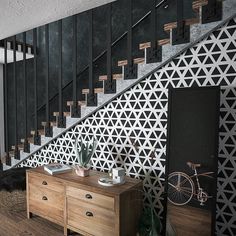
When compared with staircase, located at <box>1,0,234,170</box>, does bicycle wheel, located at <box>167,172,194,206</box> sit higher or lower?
lower

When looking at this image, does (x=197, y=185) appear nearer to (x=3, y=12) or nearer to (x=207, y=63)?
(x=207, y=63)

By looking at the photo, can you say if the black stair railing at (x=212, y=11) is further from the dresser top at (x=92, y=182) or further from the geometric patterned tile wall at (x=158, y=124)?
the dresser top at (x=92, y=182)

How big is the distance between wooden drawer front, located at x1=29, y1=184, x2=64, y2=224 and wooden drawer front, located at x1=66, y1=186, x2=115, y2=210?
0.19 metres

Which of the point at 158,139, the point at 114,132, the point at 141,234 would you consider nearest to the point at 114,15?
the point at 114,132

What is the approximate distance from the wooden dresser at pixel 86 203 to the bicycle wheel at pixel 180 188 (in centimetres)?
37

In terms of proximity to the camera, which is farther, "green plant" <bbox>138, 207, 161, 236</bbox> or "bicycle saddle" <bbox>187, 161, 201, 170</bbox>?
"green plant" <bbox>138, 207, 161, 236</bbox>

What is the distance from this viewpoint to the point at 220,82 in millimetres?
2174

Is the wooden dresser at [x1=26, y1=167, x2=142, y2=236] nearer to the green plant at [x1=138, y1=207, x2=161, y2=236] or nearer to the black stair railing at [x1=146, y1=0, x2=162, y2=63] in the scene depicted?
the green plant at [x1=138, y1=207, x2=161, y2=236]

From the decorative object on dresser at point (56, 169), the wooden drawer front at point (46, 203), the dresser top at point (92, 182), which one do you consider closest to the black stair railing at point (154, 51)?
the dresser top at point (92, 182)

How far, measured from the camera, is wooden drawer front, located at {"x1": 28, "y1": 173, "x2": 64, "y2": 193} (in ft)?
8.66

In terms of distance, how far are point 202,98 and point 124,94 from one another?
1014mm

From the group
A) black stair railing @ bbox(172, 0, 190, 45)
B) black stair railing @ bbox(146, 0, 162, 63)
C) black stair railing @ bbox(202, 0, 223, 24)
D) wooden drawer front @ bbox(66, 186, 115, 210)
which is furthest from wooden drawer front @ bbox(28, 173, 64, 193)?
black stair railing @ bbox(202, 0, 223, 24)

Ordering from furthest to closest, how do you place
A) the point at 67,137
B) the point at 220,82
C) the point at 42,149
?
1. the point at 42,149
2. the point at 67,137
3. the point at 220,82

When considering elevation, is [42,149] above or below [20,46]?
below
